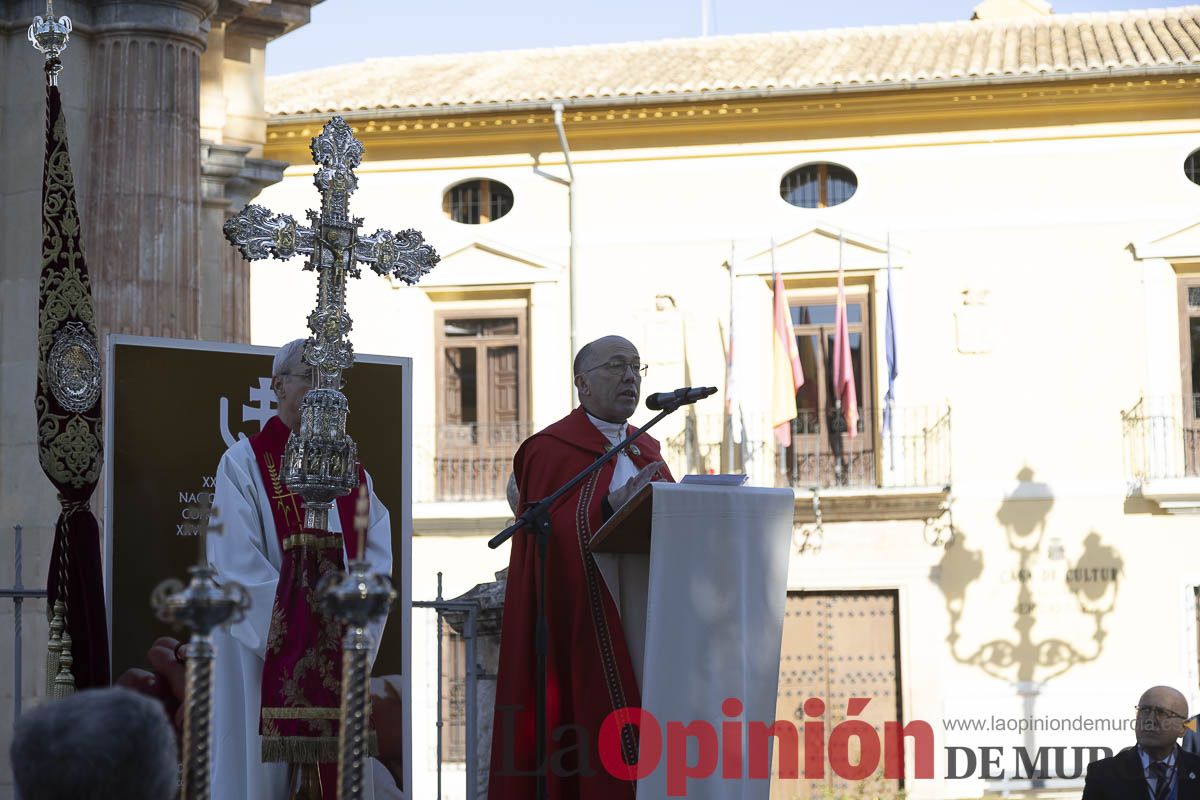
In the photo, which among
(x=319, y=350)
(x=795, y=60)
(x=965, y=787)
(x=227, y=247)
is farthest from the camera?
(x=795, y=60)

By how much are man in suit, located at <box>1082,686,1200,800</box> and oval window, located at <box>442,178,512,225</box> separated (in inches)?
569

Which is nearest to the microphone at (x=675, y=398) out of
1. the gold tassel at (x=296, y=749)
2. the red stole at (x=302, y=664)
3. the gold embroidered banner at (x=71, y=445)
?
the red stole at (x=302, y=664)

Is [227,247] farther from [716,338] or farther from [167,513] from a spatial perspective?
[716,338]

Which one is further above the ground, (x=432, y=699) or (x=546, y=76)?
(x=546, y=76)

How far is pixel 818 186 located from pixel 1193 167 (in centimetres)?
397

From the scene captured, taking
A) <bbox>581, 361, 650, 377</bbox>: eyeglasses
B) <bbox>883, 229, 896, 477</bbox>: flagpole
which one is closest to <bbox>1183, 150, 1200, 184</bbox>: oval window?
<bbox>883, 229, 896, 477</bbox>: flagpole

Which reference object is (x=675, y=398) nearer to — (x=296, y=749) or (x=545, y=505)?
(x=545, y=505)

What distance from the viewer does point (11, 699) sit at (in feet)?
23.1

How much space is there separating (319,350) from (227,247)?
4.32 m

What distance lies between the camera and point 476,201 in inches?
821

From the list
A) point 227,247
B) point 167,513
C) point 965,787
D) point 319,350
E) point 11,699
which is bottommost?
point 965,787

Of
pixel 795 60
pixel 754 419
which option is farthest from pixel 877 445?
pixel 795 60

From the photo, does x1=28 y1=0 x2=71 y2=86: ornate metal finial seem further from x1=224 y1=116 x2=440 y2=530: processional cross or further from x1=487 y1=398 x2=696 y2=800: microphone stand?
x1=487 y1=398 x2=696 y2=800: microphone stand

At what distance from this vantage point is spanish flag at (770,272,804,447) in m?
19.3
